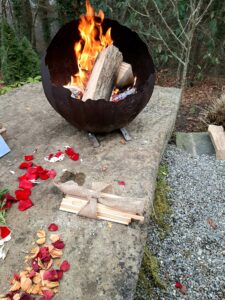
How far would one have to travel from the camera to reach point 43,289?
1493 mm

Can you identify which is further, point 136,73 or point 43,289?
point 136,73

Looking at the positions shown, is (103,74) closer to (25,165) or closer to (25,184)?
(25,165)

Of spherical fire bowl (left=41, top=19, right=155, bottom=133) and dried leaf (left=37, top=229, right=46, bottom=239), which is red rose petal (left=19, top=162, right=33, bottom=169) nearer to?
spherical fire bowl (left=41, top=19, right=155, bottom=133)

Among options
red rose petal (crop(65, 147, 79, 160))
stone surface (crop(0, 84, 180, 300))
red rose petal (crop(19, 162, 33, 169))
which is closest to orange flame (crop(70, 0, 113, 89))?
stone surface (crop(0, 84, 180, 300))

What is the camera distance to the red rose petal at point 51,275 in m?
1.52

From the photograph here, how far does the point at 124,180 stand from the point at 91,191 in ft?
1.17

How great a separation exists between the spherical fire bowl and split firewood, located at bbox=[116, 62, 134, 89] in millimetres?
129

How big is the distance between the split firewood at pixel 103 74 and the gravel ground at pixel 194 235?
1.14 metres

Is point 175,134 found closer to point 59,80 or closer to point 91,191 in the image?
point 59,80

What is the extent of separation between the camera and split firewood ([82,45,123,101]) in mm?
2623

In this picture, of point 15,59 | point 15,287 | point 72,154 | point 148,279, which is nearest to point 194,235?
point 148,279

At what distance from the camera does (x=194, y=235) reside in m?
2.51

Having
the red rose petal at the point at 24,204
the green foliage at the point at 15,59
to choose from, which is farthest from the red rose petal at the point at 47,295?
the green foliage at the point at 15,59

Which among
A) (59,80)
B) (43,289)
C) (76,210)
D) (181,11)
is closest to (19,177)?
(76,210)
